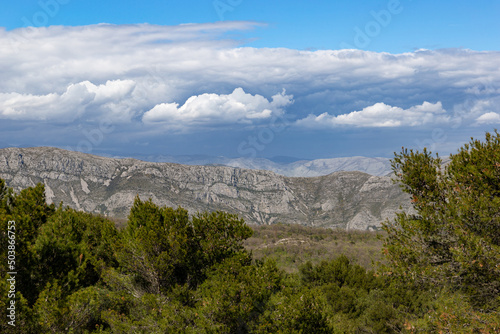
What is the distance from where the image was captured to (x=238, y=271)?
52.3ft

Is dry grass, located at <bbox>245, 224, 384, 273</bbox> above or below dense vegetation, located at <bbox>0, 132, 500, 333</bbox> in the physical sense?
below

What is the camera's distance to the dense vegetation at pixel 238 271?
1216 centimetres

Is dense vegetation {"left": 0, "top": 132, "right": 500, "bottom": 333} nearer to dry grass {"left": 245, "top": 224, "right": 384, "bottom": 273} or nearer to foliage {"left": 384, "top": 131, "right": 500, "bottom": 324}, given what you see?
foliage {"left": 384, "top": 131, "right": 500, "bottom": 324}

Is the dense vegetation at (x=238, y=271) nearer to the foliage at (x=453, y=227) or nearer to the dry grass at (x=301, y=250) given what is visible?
the foliage at (x=453, y=227)

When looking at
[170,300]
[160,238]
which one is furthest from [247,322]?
[160,238]

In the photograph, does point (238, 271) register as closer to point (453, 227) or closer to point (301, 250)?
point (453, 227)

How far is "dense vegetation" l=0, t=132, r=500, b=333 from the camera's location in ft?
39.9

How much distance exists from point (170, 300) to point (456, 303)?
445 inches

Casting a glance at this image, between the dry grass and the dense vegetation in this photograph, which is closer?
the dense vegetation

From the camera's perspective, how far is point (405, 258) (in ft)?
43.5

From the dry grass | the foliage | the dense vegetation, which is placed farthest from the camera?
the dry grass

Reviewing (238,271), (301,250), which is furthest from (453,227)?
(301,250)

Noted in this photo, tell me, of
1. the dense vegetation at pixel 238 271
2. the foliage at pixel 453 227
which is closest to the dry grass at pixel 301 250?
the dense vegetation at pixel 238 271

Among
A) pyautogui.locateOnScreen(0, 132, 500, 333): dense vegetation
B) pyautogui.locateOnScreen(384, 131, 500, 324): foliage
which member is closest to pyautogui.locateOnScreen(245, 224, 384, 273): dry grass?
pyautogui.locateOnScreen(0, 132, 500, 333): dense vegetation
